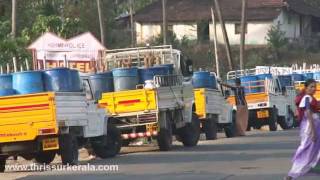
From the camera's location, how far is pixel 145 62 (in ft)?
84.9

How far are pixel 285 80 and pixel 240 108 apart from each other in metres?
7.71

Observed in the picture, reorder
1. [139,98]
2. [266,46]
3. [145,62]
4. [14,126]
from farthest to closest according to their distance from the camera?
[266,46] < [145,62] < [139,98] < [14,126]

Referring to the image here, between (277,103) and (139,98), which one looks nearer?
(139,98)

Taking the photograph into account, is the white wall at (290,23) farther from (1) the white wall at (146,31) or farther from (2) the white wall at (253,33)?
(1) the white wall at (146,31)

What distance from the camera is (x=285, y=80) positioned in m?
39.8

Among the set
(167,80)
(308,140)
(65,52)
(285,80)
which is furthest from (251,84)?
(308,140)

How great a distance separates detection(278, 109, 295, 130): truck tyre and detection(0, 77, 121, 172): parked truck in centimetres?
1996

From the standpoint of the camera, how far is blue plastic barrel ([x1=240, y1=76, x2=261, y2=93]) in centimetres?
3634

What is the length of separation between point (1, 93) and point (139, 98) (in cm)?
509

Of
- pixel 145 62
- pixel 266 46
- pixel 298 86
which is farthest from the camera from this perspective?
pixel 266 46

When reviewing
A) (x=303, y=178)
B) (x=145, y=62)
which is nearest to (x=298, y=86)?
(x=145, y=62)

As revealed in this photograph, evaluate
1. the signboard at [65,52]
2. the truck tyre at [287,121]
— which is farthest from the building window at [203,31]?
the signboard at [65,52]

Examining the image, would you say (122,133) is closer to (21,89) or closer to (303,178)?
(21,89)

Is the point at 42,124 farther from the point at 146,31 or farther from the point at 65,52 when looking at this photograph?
the point at 146,31
